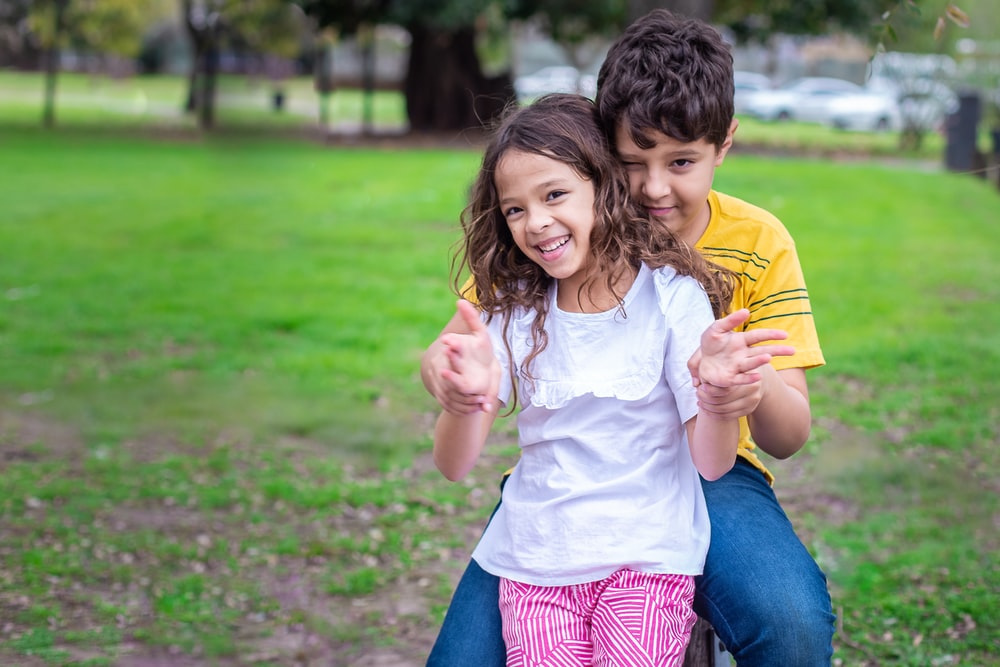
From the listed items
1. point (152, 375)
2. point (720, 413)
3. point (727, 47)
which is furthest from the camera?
point (152, 375)

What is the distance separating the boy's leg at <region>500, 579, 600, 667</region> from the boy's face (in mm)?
773

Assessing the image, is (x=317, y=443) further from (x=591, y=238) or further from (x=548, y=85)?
(x=548, y=85)

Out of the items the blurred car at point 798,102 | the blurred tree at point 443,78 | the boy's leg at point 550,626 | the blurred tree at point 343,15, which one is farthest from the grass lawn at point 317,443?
the blurred car at point 798,102

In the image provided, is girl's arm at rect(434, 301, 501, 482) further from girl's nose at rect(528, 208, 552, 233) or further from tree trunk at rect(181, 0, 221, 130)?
tree trunk at rect(181, 0, 221, 130)

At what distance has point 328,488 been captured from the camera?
4.82 m

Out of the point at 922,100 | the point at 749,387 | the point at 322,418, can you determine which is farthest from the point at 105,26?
the point at 749,387

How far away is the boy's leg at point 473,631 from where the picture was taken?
219 centimetres

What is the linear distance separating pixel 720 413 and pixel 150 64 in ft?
170

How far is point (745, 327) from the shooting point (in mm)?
2439

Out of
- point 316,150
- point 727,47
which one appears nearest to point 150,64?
point 316,150

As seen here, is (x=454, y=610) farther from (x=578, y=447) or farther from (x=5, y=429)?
(x=5, y=429)

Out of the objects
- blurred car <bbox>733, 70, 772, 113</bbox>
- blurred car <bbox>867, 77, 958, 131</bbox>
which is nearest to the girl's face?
blurred car <bbox>867, 77, 958, 131</bbox>

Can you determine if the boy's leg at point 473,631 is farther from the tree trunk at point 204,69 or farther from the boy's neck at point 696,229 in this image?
the tree trunk at point 204,69

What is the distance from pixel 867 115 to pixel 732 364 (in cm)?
3315
